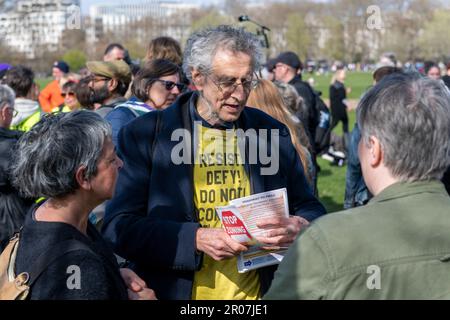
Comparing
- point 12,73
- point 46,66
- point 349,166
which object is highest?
point 12,73

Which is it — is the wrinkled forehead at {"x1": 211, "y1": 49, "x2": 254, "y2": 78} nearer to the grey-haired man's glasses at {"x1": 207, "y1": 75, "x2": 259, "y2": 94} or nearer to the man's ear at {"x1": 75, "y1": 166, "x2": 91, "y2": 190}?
the grey-haired man's glasses at {"x1": 207, "y1": 75, "x2": 259, "y2": 94}

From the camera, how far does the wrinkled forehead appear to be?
2.71 meters

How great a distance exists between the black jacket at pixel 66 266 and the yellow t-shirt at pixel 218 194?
63cm

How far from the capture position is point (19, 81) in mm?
6113

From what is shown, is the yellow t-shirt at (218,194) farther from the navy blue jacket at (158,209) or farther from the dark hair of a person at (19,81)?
the dark hair of a person at (19,81)

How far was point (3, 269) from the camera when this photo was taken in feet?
6.53

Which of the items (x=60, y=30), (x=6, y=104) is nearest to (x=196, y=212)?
(x=6, y=104)

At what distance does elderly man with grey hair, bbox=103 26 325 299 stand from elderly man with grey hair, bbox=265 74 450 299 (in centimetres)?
80

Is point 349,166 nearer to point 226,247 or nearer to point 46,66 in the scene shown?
point 226,247

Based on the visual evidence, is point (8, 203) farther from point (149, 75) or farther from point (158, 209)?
point (158, 209)

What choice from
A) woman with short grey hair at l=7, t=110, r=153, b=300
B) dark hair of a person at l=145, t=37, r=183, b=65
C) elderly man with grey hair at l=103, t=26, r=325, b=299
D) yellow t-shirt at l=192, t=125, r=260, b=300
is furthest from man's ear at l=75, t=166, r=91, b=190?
dark hair of a person at l=145, t=37, r=183, b=65

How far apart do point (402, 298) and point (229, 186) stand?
1127 millimetres

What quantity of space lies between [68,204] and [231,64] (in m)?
→ 0.97

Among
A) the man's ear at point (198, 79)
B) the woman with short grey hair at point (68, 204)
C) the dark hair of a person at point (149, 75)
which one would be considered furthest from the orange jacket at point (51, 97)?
the woman with short grey hair at point (68, 204)
